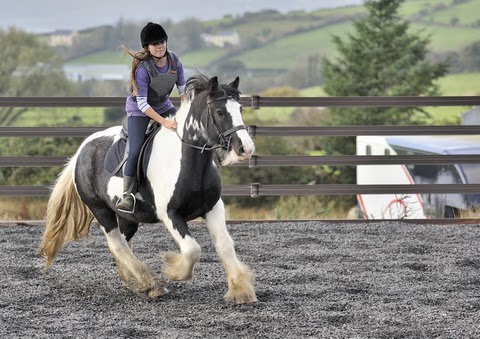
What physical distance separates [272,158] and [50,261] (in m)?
3.25

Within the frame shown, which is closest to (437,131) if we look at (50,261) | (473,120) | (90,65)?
(50,261)

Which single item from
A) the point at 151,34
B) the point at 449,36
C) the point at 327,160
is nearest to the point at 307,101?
the point at 327,160

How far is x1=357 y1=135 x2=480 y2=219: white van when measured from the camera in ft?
37.5

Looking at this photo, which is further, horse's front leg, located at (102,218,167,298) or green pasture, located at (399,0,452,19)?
green pasture, located at (399,0,452,19)

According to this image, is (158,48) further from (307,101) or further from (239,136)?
(307,101)

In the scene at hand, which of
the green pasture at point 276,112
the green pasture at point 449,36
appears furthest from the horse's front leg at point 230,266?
the green pasture at point 449,36

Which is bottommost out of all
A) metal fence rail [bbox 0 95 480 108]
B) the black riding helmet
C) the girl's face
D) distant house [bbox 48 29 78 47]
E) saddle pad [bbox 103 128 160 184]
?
saddle pad [bbox 103 128 160 184]

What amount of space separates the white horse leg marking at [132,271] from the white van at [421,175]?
3.98 meters

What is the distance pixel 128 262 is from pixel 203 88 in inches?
54.6

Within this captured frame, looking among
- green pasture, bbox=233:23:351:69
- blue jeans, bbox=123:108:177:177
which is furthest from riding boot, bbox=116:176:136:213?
green pasture, bbox=233:23:351:69

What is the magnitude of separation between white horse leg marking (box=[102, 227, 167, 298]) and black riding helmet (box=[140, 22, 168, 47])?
1.51m

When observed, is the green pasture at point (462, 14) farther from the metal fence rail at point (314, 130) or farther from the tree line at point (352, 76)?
the metal fence rail at point (314, 130)

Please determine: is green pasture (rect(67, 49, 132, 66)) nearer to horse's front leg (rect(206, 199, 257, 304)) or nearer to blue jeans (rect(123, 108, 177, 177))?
blue jeans (rect(123, 108, 177, 177))

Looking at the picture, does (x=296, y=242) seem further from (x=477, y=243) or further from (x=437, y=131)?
(x=437, y=131)
